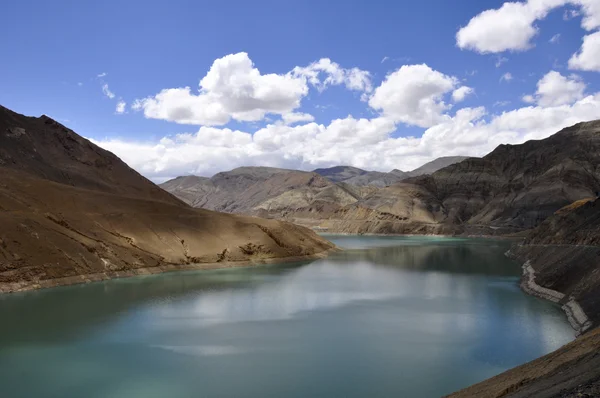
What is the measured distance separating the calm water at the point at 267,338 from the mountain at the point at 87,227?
151 inches

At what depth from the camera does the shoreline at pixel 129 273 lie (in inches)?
1427

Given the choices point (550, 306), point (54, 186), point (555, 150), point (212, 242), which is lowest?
point (550, 306)

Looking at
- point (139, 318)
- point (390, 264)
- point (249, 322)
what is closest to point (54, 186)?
point (139, 318)

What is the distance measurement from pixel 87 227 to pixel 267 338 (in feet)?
109

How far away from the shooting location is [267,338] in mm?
22531

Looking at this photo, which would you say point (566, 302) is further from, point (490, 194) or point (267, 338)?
point (490, 194)

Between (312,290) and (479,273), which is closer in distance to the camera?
(312,290)

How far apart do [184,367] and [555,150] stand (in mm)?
152943

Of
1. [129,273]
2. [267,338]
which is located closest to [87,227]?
[129,273]

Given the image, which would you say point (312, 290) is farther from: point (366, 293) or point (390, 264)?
point (390, 264)

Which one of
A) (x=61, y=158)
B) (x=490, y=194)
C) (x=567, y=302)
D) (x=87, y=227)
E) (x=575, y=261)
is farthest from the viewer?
(x=490, y=194)

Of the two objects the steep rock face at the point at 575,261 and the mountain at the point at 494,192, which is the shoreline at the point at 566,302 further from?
the mountain at the point at 494,192

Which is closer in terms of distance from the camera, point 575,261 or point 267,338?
point 267,338

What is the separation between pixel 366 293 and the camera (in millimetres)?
36906
